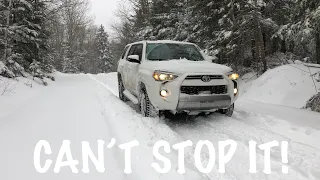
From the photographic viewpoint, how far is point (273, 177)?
3.59 metres

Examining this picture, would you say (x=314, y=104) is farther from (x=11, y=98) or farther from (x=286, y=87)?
(x=11, y=98)

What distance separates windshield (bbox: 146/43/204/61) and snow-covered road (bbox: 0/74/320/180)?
5.14ft

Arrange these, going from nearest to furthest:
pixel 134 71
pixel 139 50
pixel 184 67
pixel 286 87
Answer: pixel 184 67 → pixel 134 71 → pixel 139 50 → pixel 286 87

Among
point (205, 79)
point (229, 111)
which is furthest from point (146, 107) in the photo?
point (229, 111)

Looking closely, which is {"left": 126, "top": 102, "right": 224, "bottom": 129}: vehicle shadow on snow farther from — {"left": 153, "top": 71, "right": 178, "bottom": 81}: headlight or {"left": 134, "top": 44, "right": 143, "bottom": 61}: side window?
{"left": 134, "top": 44, "right": 143, "bottom": 61}: side window

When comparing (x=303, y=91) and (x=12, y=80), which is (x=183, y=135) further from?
(x=12, y=80)

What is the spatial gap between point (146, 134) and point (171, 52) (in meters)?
2.82

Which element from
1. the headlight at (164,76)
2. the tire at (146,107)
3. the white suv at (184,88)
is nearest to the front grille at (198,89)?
the white suv at (184,88)

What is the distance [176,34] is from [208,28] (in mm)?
4640

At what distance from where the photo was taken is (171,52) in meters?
7.39

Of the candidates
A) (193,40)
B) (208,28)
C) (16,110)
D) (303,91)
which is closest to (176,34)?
(193,40)

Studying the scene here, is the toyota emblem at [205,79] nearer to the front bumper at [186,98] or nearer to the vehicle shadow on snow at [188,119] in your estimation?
the front bumper at [186,98]

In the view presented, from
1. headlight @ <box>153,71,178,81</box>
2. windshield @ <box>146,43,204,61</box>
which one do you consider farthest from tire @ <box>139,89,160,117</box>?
windshield @ <box>146,43,204,61</box>

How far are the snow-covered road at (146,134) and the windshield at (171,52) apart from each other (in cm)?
157
